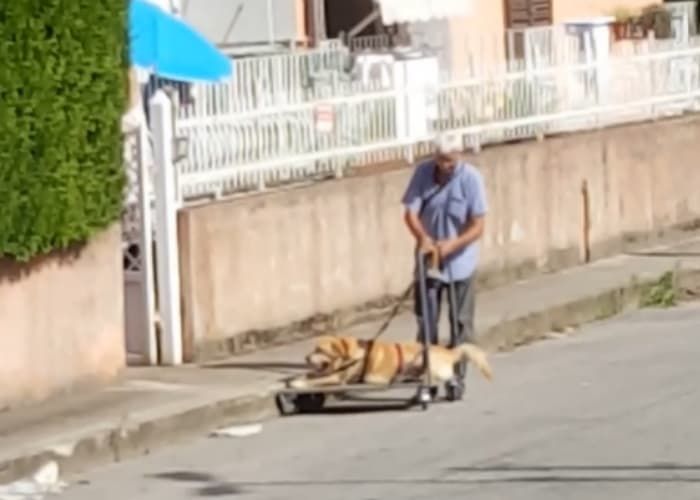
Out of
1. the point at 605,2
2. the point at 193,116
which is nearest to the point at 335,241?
the point at 193,116

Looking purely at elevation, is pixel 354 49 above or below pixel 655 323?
above

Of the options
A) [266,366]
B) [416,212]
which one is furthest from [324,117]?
[416,212]

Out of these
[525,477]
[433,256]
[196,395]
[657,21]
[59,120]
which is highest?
[657,21]

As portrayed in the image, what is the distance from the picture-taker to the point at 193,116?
47.5ft

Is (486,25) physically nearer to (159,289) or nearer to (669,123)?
(669,123)

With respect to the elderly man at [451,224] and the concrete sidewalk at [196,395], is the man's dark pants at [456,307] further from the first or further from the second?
the concrete sidewalk at [196,395]

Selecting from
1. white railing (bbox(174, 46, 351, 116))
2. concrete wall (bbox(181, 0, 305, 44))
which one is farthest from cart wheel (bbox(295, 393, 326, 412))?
concrete wall (bbox(181, 0, 305, 44))

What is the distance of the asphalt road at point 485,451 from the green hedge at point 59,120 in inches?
65.1

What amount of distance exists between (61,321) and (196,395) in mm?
951

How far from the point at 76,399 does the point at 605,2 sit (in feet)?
55.8

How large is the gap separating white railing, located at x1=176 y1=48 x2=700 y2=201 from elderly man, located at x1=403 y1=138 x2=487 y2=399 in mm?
1983

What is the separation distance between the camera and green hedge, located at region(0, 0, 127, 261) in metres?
12.3

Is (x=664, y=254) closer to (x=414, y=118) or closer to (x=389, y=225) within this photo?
(x=414, y=118)

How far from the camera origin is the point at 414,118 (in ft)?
55.9
